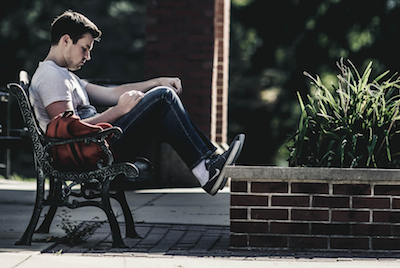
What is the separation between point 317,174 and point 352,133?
1.96ft

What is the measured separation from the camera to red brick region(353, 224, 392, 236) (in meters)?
3.47

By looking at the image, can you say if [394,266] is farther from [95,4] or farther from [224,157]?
[95,4]

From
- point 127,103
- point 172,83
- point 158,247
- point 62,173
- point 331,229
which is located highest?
point 172,83

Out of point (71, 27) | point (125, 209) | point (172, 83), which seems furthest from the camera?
point (172, 83)

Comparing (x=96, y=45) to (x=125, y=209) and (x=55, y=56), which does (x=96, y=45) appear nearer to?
(x=55, y=56)

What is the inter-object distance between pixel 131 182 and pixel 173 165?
53cm

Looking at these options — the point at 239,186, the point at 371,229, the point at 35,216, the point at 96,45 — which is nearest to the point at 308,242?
the point at 371,229

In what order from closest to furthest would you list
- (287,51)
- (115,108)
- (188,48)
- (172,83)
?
(115,108) < (172,83) < (188,48) < (287,51)

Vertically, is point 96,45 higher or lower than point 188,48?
higher

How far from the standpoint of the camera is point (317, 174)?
343cm

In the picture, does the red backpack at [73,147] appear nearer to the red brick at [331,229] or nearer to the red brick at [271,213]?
the red brick at [271,213]

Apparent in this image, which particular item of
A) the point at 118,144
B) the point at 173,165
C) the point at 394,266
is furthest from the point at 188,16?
the point at 394,266

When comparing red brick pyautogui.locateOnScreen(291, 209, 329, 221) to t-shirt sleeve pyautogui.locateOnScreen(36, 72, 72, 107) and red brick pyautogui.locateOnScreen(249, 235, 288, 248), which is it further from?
t-shirt sleeve pyautogui.locateOnScreen(36, 72, 72, 107)

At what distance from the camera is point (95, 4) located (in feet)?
80.3
